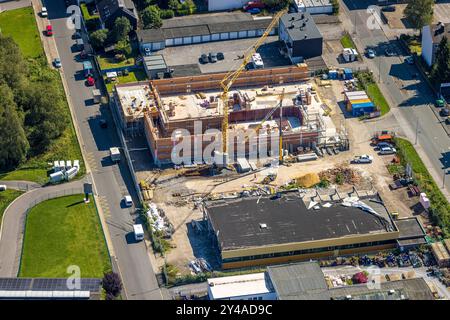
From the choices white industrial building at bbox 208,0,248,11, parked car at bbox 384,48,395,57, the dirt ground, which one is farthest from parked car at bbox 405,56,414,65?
white industrial building at bbox 208,0,248,11

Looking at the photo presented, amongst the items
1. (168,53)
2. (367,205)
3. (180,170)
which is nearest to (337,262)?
(367,205)

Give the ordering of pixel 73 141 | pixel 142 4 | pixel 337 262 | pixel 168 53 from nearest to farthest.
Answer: pixel 337 262
pixel 73 141
pixel 168 53
pixel 142 4

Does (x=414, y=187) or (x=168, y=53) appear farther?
(x=168, y=53)

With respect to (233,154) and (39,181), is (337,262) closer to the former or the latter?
(233,154)

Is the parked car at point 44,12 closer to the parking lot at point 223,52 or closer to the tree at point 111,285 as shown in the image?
the parking lot at point 223,52

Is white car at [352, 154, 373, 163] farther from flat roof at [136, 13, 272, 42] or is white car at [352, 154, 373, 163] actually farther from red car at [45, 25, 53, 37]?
red car at [45, 25, 53, 37]
